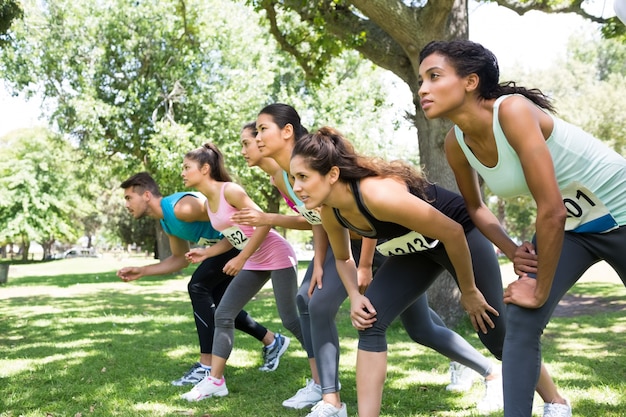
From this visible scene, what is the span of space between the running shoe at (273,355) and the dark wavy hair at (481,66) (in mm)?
3823

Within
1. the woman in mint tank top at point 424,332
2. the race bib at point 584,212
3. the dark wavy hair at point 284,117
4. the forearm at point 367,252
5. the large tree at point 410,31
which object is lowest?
the woman in mint tank top at point 424,332

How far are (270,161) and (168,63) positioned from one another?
1905 centimetres

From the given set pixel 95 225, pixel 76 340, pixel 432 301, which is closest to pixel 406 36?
pixel 432 301

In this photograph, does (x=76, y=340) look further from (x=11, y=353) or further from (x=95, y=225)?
(x=95, y=225)

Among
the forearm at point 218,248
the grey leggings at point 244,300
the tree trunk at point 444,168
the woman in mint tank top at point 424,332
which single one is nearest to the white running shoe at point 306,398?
the woman in mint tank top at point 424,332

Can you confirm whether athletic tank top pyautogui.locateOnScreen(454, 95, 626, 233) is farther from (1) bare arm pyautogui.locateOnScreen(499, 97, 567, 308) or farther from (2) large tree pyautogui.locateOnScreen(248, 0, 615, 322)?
(2) large tree pyautogui.locateOnScreen(248, 0, 615, 322)

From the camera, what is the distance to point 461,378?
484 centimetres

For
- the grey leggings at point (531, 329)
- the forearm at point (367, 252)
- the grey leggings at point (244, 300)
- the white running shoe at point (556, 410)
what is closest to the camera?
the grey leggings at point (531, 329)

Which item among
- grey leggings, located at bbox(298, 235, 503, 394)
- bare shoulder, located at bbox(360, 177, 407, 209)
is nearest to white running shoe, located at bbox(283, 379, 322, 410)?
grey leggings, located at bbox(298, 235, 503, 394)

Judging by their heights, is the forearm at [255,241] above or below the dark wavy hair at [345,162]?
Result: below

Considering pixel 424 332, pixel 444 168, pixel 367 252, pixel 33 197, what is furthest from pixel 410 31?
pixel 33 197

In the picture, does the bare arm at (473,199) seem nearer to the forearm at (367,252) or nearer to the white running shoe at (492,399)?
the forearm at (367,252)

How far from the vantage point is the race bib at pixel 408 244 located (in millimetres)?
3439

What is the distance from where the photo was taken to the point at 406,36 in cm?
796
